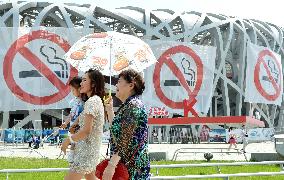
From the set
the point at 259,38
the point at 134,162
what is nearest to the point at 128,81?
the point at 134,162

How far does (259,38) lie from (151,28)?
1561cm

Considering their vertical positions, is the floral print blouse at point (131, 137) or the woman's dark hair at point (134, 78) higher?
the woman's dark hair at point (134, 78)

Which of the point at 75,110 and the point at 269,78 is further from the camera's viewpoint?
the point at 269,78

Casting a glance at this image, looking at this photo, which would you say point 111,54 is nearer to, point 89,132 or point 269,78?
point 89,132

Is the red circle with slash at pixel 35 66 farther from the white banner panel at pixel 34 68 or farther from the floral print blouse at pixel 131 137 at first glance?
the floral print blouse at pixel 131 137

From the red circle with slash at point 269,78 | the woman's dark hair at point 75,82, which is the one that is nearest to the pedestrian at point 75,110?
the woman's dark hair at point 75,82

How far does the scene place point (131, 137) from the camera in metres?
4.68

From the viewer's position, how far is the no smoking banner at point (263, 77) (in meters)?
60.8

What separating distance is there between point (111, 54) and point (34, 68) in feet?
148

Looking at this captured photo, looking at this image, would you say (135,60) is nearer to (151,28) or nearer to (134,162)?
(134,162)

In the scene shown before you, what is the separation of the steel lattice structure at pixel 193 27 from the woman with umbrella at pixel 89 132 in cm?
4789

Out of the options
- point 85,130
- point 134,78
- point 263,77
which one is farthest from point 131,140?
point 263,77

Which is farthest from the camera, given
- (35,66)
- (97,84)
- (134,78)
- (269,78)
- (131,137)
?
(269,78)

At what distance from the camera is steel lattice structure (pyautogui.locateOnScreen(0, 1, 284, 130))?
179 feet
